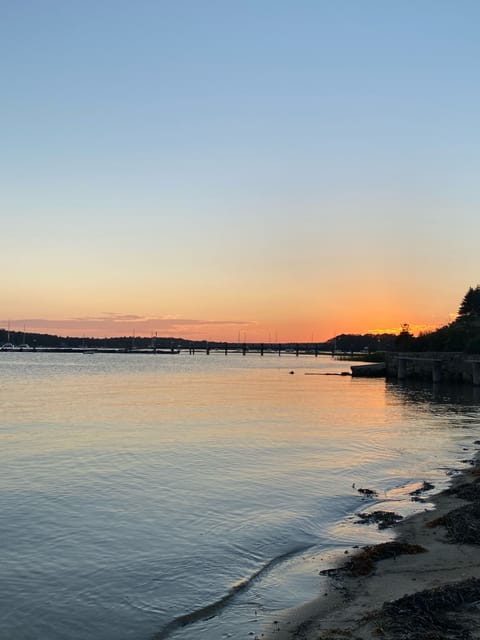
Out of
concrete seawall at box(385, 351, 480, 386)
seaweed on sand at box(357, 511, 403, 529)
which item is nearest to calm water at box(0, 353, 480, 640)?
seaweed on sand at box(357, 511, 403, 529)

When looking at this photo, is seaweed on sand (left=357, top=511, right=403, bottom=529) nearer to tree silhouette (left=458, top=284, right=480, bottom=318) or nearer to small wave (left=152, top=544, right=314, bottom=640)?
small wave (left=152, top=544, right=314, bottom=640)

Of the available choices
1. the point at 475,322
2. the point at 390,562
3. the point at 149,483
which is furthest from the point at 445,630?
the point at 475,322

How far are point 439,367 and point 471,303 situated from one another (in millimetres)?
69313

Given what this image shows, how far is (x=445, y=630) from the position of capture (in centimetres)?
933

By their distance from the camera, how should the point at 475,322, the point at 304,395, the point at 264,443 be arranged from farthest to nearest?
the point at 475,322 < the point at 304,395 < the point at 264,443

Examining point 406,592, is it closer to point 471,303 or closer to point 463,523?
point 463,523

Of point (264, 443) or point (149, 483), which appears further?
point (264, 443)

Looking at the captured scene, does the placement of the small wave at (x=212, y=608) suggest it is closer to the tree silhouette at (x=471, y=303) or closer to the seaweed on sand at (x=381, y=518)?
the seaweed on sand at (x=381, y=518)

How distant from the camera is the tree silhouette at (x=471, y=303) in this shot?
15791cm

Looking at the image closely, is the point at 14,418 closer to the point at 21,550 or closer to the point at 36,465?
the point at 36,465

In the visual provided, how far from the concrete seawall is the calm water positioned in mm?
47333

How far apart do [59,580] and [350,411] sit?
45279mm

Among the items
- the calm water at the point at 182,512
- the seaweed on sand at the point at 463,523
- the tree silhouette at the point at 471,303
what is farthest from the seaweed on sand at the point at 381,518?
the tree silhouette at the point at 471,303

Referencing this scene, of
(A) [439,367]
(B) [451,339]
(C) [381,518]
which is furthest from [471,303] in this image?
(C) [381,518]
